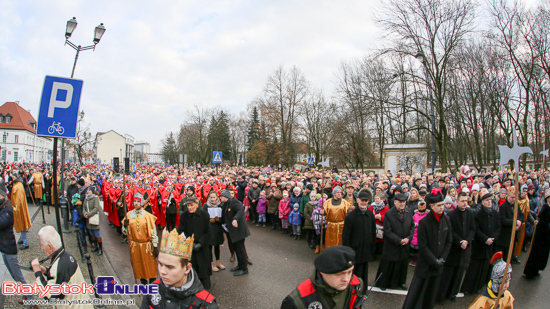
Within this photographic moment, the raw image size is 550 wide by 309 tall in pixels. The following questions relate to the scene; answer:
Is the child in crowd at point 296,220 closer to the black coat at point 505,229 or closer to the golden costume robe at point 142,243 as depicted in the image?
the golden costume robe at point 142,243

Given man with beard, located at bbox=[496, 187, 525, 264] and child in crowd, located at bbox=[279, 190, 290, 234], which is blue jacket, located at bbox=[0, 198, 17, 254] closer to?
child in crowd, located at bbox=[279, 190, 290, 234]

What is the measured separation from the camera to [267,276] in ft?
21.4

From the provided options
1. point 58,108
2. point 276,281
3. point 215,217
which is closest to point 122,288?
point 58,108

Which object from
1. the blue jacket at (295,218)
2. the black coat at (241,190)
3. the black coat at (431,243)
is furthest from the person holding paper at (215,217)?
the black coat at (241,190)

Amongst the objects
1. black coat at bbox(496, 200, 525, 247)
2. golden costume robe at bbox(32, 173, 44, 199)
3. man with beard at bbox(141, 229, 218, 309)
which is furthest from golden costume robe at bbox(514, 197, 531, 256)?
golden costume robe at bbox(32, 173, 44, 199)

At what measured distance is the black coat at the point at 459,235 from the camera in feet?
17.0

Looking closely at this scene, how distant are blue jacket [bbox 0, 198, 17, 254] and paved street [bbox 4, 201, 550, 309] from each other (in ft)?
2.63

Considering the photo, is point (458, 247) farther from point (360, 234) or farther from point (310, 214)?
point (310, 214)

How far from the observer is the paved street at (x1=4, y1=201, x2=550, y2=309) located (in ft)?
17.4

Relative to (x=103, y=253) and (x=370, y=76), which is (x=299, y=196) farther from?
(x=370, y=76)

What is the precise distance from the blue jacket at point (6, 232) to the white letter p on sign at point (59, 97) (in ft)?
8.23

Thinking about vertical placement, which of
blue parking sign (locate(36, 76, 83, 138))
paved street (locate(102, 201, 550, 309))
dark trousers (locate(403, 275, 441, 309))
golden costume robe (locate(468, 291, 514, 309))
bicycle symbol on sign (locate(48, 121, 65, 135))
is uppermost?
blue parking sign (locate(36, 76, 83, 138))

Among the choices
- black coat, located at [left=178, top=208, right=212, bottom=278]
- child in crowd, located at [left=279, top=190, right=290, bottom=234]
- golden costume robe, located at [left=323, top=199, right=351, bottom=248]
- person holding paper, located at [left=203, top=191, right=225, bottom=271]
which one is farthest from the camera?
child in crowd, located at [left=279, top=190, right=290, bottom=234]

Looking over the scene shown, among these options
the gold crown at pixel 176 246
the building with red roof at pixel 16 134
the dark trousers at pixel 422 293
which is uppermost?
the building with red roof at pixel 16 134
